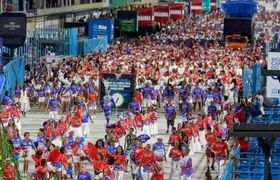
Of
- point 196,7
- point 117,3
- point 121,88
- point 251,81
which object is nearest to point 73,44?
point 121,88

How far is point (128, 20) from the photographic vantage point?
75.4 meters

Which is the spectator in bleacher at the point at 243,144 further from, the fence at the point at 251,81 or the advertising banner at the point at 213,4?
the advertising banner at the point at 213,4

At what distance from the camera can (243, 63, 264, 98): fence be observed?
37734 mm

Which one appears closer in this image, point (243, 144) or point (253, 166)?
point (253, 166)

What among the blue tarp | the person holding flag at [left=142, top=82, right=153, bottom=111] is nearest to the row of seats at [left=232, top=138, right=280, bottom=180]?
the person holding flag at [left=142, top=82, right=153, bottom=111]

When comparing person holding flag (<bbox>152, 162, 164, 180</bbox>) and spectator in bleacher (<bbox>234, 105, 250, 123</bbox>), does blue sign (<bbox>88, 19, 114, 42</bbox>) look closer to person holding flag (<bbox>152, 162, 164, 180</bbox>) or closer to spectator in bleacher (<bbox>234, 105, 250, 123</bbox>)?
spectator in bleacher (<bbox>234, 105, 250, 123</bbox>)

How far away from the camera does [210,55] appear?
56.6m

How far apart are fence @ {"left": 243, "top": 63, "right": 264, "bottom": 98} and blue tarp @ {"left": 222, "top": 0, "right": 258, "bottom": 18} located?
34360mm

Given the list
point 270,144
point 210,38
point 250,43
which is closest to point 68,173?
point 270,144

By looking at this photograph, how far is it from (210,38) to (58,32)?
21939 millimetres

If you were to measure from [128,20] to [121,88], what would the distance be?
1420 inches

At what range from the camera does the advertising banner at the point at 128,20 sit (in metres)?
74.9

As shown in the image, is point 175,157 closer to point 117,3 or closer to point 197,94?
point 197,94

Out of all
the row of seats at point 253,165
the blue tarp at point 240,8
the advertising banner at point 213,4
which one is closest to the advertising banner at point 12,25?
the row of seats at point 253,165
